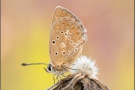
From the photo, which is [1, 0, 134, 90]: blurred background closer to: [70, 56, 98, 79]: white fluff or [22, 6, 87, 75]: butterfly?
[22, 6, 87, 75]: butterfly

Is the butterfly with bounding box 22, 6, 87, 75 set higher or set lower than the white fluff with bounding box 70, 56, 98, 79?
higher

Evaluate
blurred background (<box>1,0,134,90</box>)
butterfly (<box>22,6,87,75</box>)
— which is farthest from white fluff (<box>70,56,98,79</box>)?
blurred background (<box>1,0,134,90</box>)

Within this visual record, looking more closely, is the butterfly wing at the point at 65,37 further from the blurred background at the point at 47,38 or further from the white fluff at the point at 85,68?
the blurred background at the point at 47,38

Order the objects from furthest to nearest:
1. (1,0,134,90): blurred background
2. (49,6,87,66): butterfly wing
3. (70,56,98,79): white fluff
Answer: (1,0,134,90): blurred background → (49,6,87,66): butterfly wing → (70,56,98,79): white fluff

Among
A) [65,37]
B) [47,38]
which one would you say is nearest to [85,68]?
[65,37]

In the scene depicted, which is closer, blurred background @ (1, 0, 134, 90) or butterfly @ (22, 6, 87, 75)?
butterfly @ (22, 6, 87, 75)

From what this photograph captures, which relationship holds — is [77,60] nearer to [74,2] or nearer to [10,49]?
[10,49]

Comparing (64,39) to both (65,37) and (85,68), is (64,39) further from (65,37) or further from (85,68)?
(85,68)

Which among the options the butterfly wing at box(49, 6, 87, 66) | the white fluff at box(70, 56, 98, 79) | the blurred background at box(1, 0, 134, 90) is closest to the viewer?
the white fluff at box(70, 56, 98, 79)

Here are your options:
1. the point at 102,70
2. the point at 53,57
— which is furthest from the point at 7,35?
the point at 53,57
